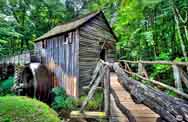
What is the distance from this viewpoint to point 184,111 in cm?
134

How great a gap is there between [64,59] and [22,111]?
32.8 ft

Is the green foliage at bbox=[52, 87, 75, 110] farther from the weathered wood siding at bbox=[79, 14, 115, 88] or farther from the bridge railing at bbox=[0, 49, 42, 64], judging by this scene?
the bridge railing at bbox=[0, 49, 42, 64]

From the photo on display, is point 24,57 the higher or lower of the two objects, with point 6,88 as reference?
higher

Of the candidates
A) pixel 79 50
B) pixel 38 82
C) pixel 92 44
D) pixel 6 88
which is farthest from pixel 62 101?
pixel 6 88

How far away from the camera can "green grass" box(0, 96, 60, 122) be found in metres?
2.98

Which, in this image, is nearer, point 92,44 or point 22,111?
point 22,111

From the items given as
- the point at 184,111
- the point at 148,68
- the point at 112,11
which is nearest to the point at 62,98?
the point at 148,68

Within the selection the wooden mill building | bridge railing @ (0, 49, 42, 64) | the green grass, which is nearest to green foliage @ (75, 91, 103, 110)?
the wooden mill building

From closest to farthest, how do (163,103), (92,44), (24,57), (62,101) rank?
(163,103)
(62,101)
(92,44)
(24,57)

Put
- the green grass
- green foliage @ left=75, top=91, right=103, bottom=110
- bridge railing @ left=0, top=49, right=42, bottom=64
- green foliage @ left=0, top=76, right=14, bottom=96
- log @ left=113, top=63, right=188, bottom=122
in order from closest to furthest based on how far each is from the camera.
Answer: log @ left=113, top=63, right=188, bottom=122, the green grass, green foliage @ left=75, top=91, right=103, bottom=110, bridge railing @ left=0, top=49, right=42, bottom=64, green foliage @ left=0, top=76, right=14, bottom=96

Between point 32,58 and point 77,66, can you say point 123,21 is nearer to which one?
point 77,66

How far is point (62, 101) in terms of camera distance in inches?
453

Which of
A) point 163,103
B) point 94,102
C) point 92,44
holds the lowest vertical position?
point 94,102

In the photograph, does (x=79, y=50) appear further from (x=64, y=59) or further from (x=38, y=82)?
(x=38, y=82)
